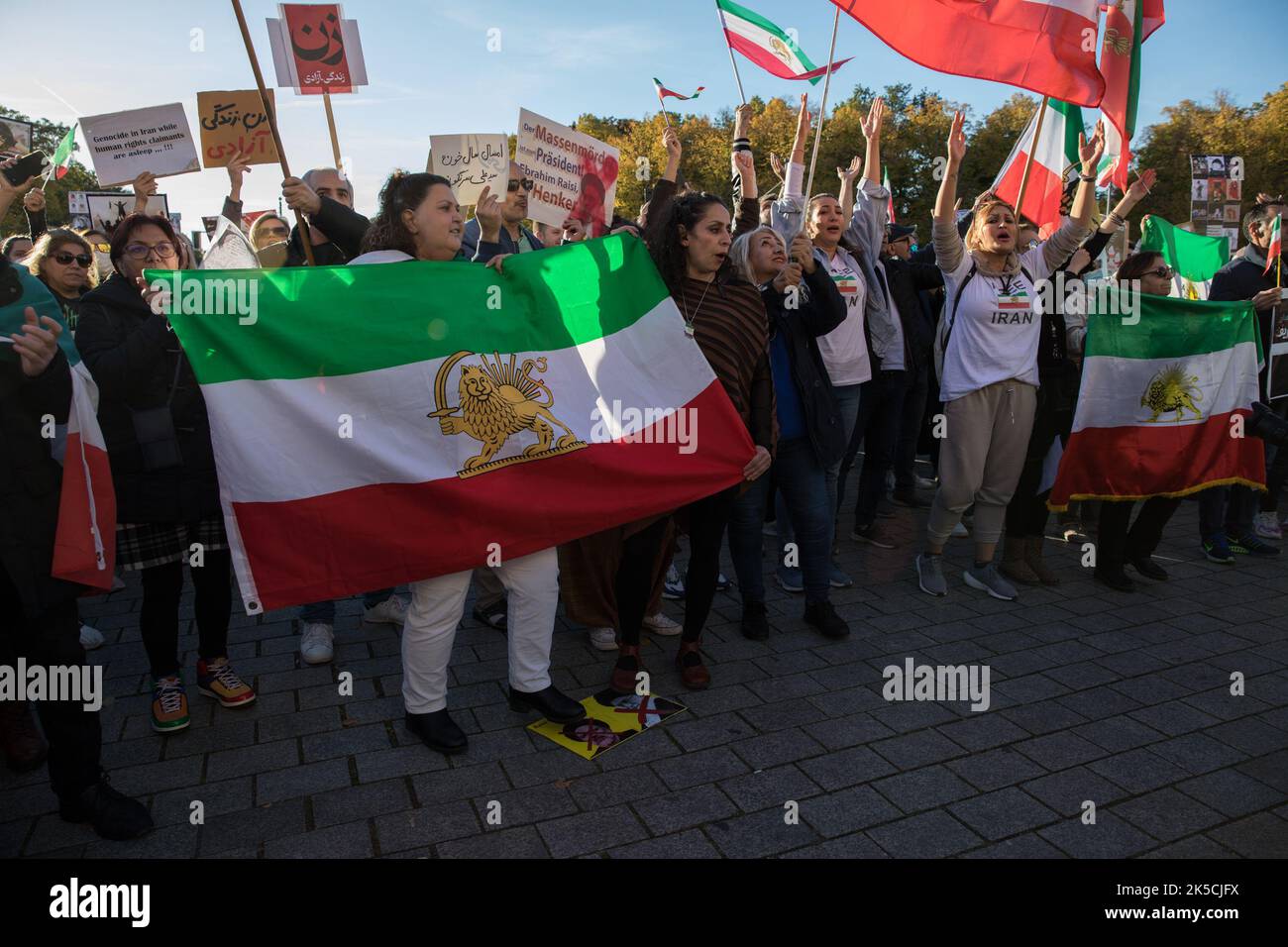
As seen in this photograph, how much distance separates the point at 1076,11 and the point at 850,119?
36.2 m

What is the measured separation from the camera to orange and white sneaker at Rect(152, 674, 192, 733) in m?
3.47

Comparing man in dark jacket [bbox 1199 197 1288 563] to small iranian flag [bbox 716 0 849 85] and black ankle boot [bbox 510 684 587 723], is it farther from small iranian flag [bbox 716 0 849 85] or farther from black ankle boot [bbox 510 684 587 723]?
black ankle boot [bbox 510 684 587 723]

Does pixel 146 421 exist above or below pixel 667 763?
above

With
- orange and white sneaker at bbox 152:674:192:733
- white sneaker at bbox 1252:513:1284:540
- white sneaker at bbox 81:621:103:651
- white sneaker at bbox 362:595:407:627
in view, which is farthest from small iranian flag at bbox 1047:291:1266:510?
white sneaker at bbox 81:621:103:651

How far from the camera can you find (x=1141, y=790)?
3.08m

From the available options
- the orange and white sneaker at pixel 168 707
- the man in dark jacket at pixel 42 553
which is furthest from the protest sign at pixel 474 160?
the orange and white sneaker at pixel 168 707

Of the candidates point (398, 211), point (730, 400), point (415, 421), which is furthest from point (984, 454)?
point (398, 211)

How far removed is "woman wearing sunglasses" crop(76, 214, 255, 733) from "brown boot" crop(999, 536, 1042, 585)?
4.53 meters

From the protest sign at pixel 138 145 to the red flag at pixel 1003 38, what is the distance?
4588mm

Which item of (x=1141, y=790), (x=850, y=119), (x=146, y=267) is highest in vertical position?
(x=850, y=119)

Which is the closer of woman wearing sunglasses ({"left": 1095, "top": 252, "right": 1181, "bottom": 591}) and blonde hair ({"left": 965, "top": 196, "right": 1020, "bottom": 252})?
blonde hair ({"left": 965, "top": 196, "right": 1020, "bottom": 252})

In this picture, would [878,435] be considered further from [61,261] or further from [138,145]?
[138,145]
